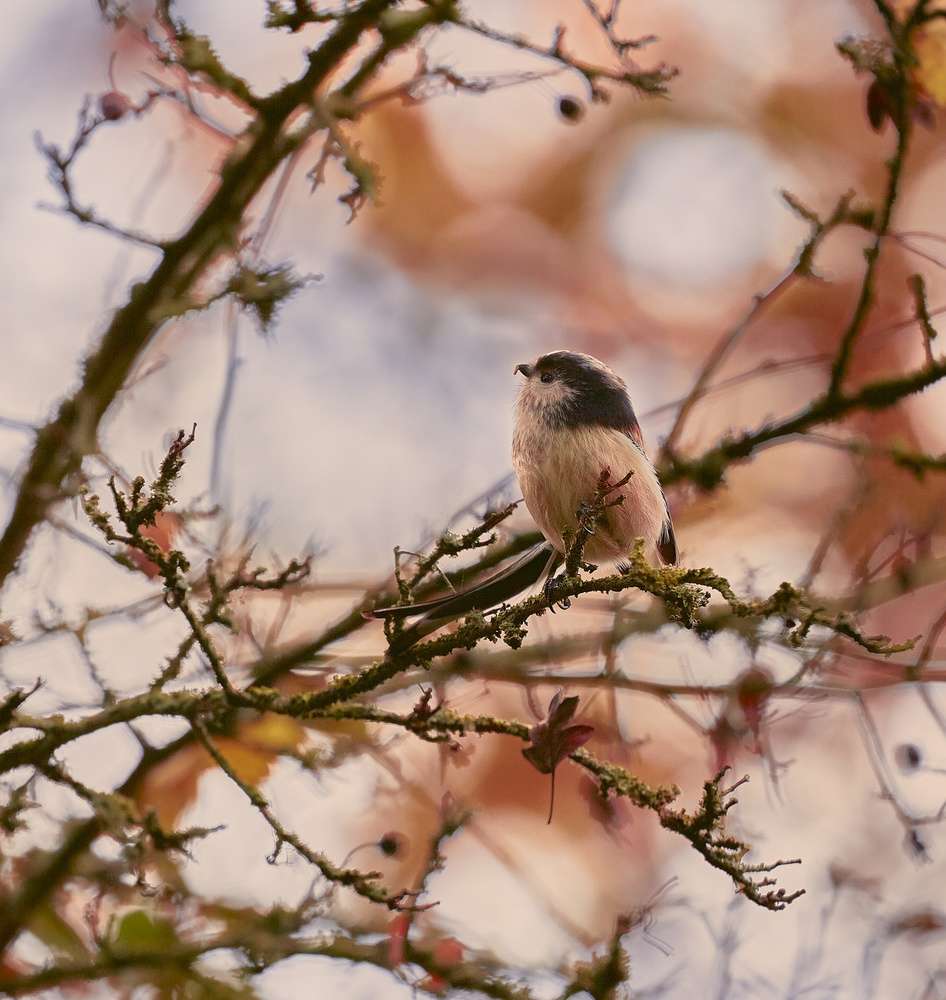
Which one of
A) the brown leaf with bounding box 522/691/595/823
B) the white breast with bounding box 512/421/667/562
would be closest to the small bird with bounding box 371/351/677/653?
the white breast with bounding box 512/421/667/562

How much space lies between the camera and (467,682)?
3.44 m

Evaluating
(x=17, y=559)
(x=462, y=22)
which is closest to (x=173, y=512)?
(x=17, y=559)

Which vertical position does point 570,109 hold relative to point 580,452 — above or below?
above

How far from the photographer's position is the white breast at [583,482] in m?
2.65

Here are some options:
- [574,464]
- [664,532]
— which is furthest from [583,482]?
[664,532]

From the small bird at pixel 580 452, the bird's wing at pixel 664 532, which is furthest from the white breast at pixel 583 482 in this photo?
Result: the bird's wing at pixel 664 532

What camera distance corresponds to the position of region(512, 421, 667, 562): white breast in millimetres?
2648

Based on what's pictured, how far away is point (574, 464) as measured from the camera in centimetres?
266

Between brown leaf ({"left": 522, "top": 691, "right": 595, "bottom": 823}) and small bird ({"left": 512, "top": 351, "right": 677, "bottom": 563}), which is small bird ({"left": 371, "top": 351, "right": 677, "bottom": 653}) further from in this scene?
brown leaf ({"left": 522, "top": 691, "right": 595, "bottom": 823})

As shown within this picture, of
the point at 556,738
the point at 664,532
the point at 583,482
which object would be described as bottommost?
the point at 556,738

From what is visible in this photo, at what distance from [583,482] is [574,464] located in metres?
0.06

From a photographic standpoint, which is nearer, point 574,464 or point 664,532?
point 574,464

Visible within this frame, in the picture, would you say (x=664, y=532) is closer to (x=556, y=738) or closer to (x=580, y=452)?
(x=580, y=452)

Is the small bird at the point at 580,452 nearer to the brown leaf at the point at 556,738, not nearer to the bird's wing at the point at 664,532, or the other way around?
the bird's wing at the point at 664,532
